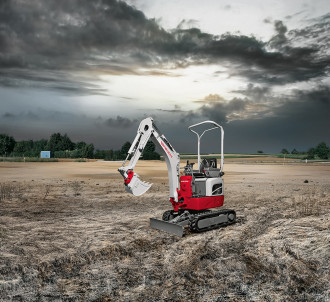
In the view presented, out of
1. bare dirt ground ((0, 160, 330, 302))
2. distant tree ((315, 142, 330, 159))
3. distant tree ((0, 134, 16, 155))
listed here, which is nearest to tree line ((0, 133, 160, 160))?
distant tree ((0, 134, 16, 155))

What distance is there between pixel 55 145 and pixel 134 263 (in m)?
95.0

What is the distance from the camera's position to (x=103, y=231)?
1029 cm

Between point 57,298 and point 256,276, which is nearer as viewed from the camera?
point 57,298

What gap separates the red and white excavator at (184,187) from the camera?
9.62 metres

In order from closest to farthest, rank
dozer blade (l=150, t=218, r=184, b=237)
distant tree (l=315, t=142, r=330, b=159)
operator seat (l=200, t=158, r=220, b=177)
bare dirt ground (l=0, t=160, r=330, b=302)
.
→ bare dirt ground (l=0, t=160, r=330, b=302) < dozer blade (l=150, t=218, r=184, b=237) < operator seat (l=200, t=158, r=220, b=177) < distant tree (l=315, t=142, r=330, b=159)

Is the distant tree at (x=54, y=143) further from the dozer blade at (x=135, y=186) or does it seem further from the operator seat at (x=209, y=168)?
the dozer blade at (x=135, y=186)

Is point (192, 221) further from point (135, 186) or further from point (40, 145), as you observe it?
point (40, 145)

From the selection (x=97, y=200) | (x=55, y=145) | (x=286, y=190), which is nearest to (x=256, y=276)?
(x=97, y=200)

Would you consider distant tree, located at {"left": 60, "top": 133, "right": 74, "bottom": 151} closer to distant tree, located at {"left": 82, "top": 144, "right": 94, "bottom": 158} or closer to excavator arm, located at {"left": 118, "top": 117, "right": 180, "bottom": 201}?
distant tree, located at {"left": 82, "top": 144, "right": 94, "bottom": 158}

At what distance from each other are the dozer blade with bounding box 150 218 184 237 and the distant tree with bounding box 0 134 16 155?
303 ft

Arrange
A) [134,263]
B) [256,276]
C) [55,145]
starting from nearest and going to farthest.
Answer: [256,276] → [134,263] → [55,145]

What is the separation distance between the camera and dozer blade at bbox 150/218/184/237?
9353 mm

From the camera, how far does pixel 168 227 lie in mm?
9797

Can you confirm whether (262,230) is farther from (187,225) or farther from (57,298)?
(57,298)
